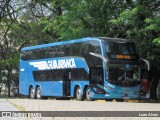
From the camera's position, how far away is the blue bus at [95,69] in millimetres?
26547

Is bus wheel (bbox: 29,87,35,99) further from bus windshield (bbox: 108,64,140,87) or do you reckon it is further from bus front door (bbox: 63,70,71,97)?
bus windshield (bbox: 108,64,140,87)

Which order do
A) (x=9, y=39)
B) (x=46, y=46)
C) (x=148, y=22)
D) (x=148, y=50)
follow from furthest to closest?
1. (x=9, y=39)
2. (x=46, y=46)
3. (x=148, y=50)
4. (x=148, y=22)

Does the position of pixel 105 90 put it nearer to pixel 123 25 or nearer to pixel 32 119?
pixel 123 25

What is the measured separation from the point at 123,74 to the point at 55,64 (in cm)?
589

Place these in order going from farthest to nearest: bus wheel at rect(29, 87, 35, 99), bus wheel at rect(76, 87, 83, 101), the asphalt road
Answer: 1. bus wheel at rect(29, 87, 35, 99)
2. bus wheel at rect(76, 87, 83, 101)
3. the asphalt road

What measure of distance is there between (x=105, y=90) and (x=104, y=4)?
6.11 m

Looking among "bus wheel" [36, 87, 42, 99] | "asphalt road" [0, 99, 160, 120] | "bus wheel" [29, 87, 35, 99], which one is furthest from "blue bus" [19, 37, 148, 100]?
"asphalt road" [0, 99, 160, 120]

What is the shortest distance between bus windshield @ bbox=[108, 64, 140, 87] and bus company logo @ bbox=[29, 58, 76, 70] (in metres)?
3.20

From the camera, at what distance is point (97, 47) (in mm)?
26781

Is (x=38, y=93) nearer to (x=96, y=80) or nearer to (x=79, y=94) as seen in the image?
(x=79, y=94)

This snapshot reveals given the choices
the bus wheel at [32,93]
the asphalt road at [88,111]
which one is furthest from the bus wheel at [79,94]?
the asphalt road at [88,111]

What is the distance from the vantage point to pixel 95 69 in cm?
2691

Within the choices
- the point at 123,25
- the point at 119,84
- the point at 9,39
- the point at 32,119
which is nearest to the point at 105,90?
the point at 119,84

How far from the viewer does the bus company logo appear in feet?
95.6
